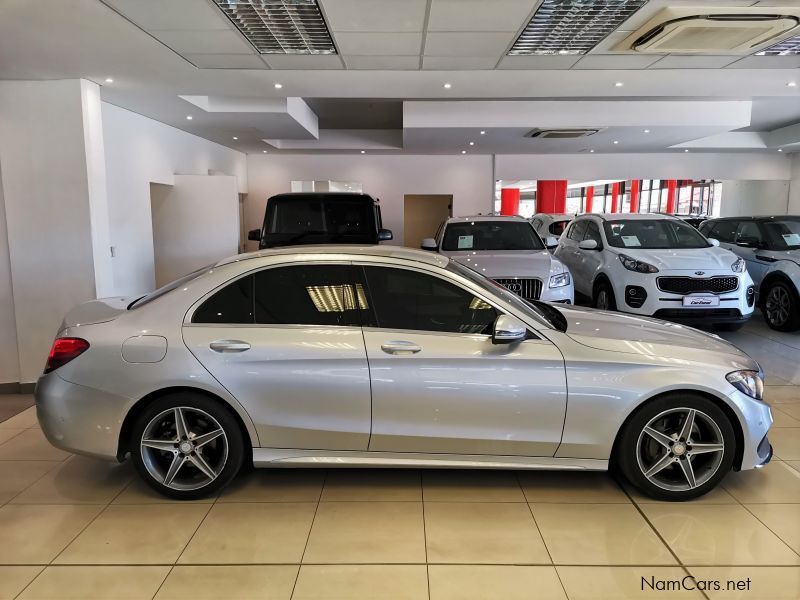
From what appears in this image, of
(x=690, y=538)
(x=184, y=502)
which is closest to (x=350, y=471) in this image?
(x=184, y=502)

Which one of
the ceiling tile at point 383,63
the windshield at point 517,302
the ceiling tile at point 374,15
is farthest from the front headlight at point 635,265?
the ceiling tile at point 374,15

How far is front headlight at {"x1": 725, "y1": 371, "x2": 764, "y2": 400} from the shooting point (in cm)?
305

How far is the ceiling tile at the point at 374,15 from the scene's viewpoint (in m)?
3.84

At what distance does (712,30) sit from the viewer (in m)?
4.30

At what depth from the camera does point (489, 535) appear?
9.29ft

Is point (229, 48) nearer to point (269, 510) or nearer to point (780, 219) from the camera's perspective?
point (269, 510)

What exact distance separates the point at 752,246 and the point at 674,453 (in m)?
6.74

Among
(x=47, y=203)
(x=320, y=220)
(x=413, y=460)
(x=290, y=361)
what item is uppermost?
(x=47, y=203)

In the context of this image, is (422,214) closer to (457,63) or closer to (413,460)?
(457,63)

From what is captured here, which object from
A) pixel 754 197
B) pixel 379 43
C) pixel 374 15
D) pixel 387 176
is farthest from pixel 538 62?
pixel 754 197

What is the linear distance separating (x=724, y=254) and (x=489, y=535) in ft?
19.7

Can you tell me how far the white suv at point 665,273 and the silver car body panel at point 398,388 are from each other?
12.8 ft

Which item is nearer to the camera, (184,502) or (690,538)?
→ (690,538)

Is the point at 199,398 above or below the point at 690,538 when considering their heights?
above
